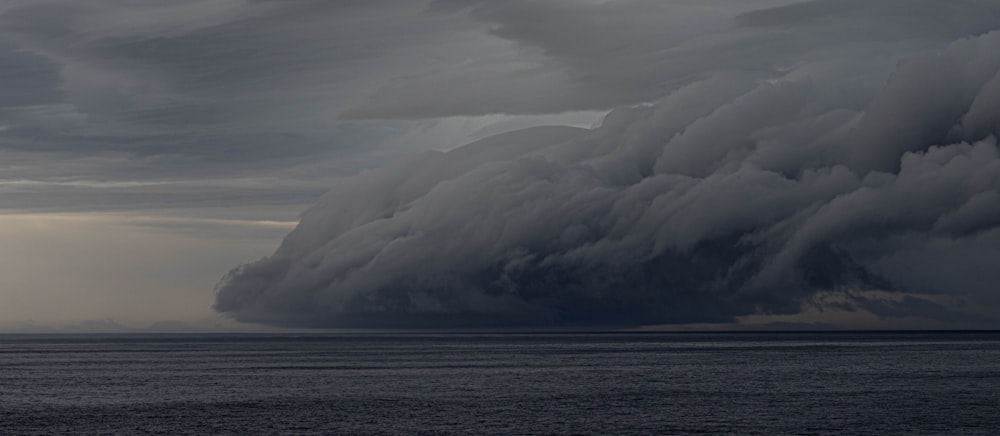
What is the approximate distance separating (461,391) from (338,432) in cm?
4339

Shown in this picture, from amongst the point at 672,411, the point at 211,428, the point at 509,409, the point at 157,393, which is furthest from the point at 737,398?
the point at 157,393

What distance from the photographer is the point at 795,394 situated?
127312 mm

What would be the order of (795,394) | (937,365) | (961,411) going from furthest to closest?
(937,365) < (795,394) < (961,411)

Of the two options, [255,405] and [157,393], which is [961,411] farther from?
[157,393]

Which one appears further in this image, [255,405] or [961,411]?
[255,405]

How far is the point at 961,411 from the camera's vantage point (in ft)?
349

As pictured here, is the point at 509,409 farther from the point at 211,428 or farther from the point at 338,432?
the point at 211,428

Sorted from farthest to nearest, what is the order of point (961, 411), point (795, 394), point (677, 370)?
point (677, 370) < point (795, 394) < point (961, 411)

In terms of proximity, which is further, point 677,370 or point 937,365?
point 937,365

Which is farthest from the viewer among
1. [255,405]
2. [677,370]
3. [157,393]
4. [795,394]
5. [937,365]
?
[937,365]

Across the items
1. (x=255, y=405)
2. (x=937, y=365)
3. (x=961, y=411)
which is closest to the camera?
(x=961, y=411)

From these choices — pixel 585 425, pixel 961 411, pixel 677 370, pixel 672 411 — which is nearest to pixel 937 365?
pixel 677 370

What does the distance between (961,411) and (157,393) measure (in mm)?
95955

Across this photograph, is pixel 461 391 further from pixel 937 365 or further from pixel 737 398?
pixel 937 365
